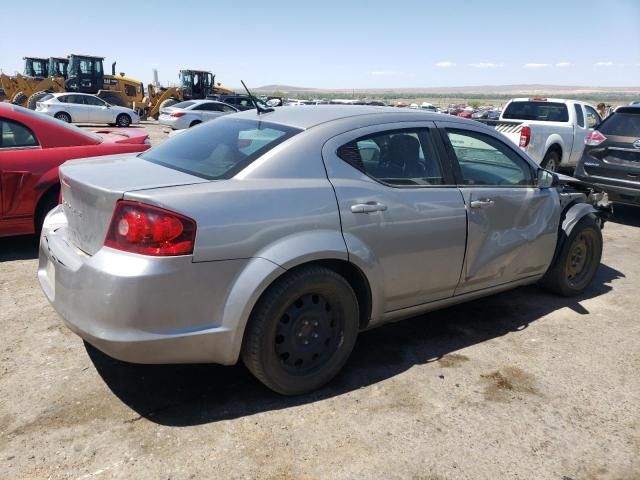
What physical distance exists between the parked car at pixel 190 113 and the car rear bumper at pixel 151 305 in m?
18.2

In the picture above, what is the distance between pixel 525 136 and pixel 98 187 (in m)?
9.15

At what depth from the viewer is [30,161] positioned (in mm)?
5070

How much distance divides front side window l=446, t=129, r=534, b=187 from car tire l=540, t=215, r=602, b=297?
0.81 meters

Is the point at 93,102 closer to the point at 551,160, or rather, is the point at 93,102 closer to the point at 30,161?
the point at 551,160

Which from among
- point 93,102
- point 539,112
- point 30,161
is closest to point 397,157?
point 30,161

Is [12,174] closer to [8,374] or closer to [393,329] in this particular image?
[8,374]

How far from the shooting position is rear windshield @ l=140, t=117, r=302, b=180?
2.96 m

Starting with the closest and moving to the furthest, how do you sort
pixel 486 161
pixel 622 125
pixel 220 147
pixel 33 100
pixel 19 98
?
pixel 220 147 < pixel 486 161 < pixel 622 125 < pixel 33 100 < pixel 19 98

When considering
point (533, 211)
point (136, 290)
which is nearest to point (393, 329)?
point (533, 211)

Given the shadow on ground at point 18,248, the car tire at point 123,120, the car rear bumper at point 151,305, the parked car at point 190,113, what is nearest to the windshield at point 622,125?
the car rear bumper at point 151,305

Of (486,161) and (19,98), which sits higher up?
(486,161)

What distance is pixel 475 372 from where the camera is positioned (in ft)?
11.2

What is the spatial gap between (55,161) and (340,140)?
3.37m

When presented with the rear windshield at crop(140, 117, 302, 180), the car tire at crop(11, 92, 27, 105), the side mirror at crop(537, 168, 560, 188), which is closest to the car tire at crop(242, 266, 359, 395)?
the rear windshield at crop(140, 117, 302, 180)
